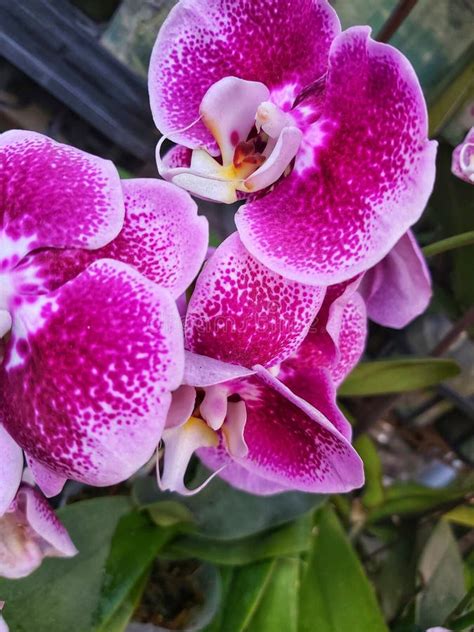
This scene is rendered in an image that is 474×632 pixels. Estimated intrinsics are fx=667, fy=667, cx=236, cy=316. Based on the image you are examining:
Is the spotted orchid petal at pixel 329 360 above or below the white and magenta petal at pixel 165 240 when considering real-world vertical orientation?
below

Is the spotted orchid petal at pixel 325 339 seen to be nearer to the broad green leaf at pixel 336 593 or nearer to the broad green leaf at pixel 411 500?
the broad green leaf at pixel 336 593

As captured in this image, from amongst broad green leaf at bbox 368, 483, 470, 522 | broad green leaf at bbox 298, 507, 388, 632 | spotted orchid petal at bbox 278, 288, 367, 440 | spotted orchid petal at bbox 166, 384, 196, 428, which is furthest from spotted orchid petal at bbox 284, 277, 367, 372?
broad green leaf at bbox 368, 483, 470, 522

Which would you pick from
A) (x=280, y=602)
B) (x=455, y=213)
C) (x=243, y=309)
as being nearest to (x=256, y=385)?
(x=243, y=309)

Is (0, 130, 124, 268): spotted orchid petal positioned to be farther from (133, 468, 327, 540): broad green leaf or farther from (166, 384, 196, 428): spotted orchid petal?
(133, 468, 327, 540): broad green leaf

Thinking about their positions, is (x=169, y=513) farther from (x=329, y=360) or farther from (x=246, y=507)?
(x=329, y=360)

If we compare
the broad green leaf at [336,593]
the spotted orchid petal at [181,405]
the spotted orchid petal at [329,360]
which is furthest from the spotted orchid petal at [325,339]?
the broad green leaf at [336,593]
